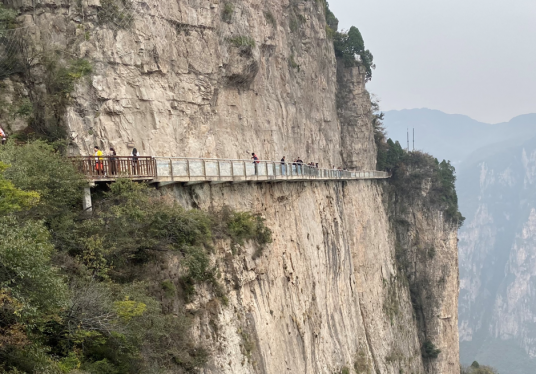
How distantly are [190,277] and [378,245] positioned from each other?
33974 mm

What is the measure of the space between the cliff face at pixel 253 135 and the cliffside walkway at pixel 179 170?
2.26ft

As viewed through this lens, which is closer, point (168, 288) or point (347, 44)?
point (168, 288)

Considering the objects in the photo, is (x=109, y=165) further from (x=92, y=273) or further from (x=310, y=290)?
(x=310, y=290)

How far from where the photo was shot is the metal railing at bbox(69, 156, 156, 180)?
1292cm

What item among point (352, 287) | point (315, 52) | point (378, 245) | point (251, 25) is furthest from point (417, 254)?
point (251, 25)

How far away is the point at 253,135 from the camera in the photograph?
25.2m

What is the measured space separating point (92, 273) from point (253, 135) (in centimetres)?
1526

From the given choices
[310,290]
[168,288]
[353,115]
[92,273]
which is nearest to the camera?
[92,273]

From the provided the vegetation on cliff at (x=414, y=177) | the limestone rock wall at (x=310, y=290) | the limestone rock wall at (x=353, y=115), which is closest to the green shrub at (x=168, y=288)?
the limestone rock wall at (x=310, y=290)

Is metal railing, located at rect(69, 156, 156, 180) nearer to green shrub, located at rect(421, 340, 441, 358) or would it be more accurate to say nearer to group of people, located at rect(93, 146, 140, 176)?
group of people, located at rect(93, 146, 140, 176)

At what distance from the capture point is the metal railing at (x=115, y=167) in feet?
42.4

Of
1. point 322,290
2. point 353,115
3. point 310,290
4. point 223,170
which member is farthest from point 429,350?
point 223,170

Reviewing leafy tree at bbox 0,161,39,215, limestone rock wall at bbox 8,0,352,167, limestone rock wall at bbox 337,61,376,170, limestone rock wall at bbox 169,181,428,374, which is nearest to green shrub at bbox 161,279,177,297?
limestone rock wall at bbox 169,181,428,374

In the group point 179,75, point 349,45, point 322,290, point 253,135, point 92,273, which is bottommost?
point 322,290
